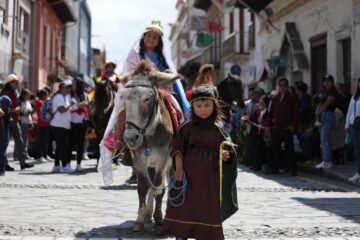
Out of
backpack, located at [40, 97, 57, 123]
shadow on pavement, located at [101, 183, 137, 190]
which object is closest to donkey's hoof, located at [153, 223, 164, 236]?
shadow on pavement, located at [101, 183, 137, 190]

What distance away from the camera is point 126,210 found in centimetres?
801

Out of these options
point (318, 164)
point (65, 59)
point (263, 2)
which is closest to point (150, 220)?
point (318, 164)

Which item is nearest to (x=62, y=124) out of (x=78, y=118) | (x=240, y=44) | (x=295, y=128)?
(x=78, y=118)

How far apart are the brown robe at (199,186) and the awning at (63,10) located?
36.2m

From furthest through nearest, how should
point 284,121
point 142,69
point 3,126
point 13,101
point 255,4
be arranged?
point 255,4 → point 284,121 → point 13,101 → point 3,126 → point 142,69

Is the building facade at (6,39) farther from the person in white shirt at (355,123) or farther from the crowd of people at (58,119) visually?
the person in white shirt at (355,123)

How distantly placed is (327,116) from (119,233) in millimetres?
8021

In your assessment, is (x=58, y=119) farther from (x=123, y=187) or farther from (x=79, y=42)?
(x=79, y=42)

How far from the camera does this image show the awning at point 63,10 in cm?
4049

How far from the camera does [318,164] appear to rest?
14375 millimetres

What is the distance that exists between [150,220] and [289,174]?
24.7ft

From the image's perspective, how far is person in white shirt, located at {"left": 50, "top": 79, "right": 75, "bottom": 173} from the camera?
1338cm

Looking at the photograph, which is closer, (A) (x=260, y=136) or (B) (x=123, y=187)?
(B) (x=123, y=187)

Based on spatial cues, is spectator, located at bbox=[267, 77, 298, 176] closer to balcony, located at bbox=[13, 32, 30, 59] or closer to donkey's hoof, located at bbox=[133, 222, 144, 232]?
donkey's hoof, located at bbox=[133, 222, 144, 232]
